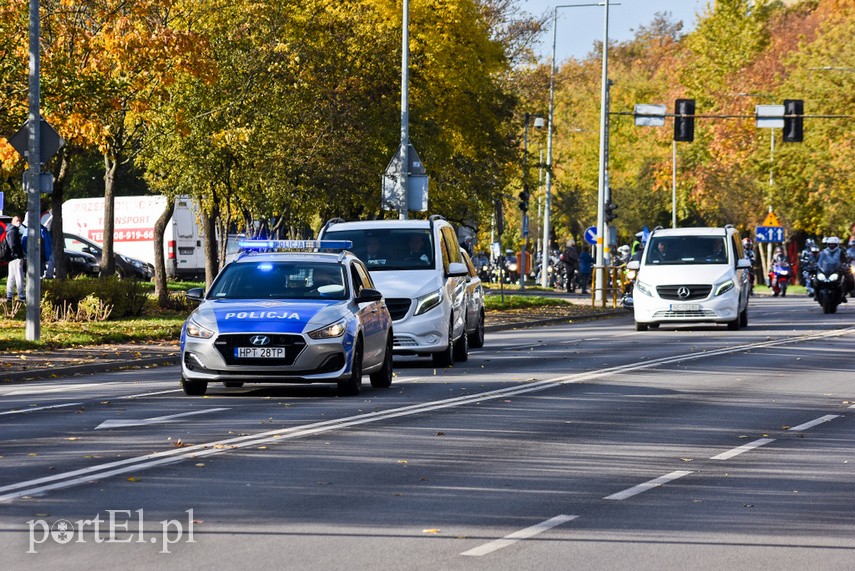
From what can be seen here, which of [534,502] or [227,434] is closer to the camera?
[534,502]

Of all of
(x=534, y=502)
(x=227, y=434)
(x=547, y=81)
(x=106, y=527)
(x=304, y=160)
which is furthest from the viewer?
(x=547, y=81)

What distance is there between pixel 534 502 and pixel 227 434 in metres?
4.39

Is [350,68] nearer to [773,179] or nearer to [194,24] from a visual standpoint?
[194,24]

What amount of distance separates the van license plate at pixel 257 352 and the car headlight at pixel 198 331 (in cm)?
33

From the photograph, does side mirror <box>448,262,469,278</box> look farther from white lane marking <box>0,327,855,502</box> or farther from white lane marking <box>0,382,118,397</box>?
white lane marking <box>0,382,118,397</box>

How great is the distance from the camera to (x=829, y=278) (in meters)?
44.2

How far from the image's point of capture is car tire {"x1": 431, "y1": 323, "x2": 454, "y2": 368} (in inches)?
929

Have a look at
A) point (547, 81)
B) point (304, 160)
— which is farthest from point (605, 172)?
point (547, 81)

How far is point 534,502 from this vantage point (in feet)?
34.4

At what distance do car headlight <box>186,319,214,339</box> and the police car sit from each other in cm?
1

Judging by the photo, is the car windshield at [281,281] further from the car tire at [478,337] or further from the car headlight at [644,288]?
the car headlight at [644,288]

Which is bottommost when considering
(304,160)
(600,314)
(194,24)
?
(600,314)

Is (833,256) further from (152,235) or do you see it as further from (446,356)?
(152,235)

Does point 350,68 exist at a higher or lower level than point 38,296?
higher
